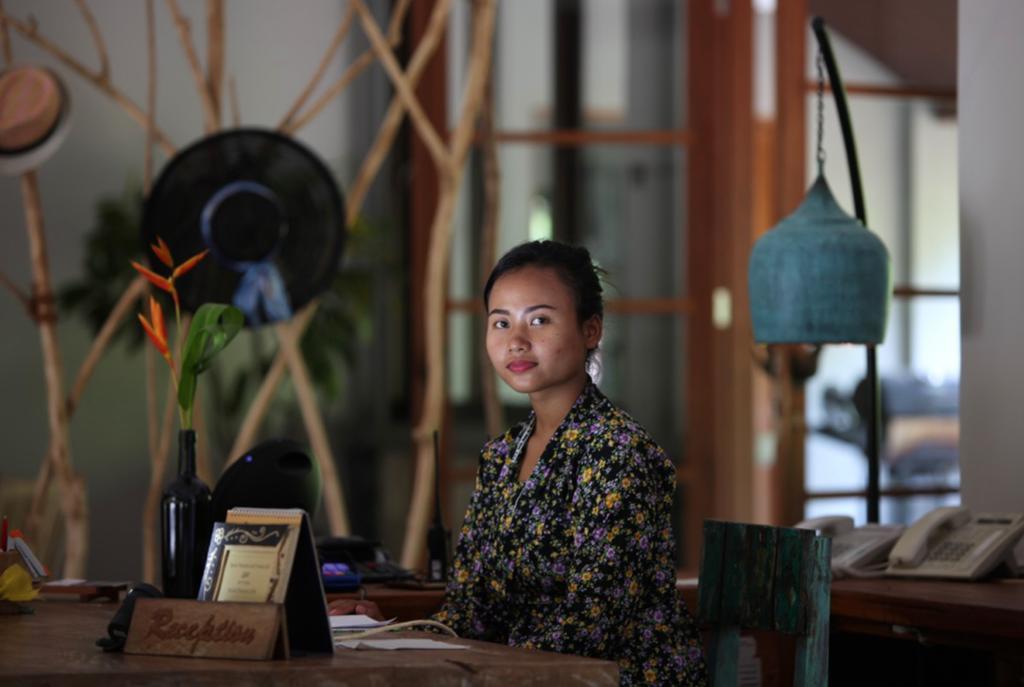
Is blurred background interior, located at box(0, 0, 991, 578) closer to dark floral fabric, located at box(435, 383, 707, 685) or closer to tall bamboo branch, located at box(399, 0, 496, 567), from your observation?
tall bamboo branch, located at box(399, 0, 496, 567)

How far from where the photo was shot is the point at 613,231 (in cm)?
503

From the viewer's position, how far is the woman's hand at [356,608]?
2.30 meters

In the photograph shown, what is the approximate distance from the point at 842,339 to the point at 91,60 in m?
2.74

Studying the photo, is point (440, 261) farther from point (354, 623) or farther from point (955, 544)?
point (354, 623)

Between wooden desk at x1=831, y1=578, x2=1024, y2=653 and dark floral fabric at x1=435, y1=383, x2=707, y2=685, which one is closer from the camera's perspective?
dark floral fabric at x1=435, y1=383, x2=707, y2=685

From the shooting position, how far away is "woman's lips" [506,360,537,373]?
2270mm

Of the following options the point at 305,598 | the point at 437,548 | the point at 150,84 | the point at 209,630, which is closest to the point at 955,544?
the point at 437,548

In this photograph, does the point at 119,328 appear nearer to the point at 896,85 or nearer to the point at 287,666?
the point at 896,85

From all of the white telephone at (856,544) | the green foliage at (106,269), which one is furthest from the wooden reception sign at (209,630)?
the green foliage at (106,269)

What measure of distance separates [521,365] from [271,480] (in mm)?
521

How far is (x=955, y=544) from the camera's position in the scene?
2.79 metres

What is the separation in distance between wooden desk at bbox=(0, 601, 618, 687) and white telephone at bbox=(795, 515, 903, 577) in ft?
3.61

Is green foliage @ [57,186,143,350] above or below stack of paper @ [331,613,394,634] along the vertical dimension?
above

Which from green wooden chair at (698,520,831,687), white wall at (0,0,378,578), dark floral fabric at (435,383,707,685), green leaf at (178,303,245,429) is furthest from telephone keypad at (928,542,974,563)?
white wall at (0,0,378,578)
